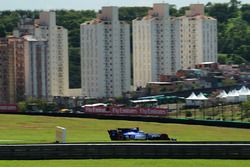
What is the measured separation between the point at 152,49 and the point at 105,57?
8117 millimetres

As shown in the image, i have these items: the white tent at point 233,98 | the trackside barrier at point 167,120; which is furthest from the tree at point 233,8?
the trackside barrier at point 167,120

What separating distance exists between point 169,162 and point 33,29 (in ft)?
306

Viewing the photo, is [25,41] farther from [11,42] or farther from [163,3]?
[163,3]

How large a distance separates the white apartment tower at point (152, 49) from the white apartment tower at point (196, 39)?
6.89 meters

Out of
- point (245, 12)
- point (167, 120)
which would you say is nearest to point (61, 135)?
point (167, 120)

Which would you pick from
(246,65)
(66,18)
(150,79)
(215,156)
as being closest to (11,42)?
(150,79)

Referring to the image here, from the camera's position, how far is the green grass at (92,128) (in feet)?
136

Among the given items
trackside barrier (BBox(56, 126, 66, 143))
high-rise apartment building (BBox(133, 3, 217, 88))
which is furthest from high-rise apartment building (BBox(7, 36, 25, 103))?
trackside barrier (BBox(56, 126, 66, 143))

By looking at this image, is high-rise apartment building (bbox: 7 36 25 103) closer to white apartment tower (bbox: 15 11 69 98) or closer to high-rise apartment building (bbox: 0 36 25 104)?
high-rise apartment building (bbox: 0 36 25 104)

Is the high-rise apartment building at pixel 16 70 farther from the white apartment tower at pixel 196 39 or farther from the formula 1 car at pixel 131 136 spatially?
the formula 1 car at pixel 131 136

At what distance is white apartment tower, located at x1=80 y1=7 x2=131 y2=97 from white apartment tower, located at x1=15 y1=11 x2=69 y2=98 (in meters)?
2.93

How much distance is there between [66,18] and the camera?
531ft

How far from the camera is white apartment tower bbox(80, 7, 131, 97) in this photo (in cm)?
11475

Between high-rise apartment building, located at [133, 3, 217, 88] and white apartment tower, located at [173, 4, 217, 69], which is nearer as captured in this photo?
high-rise apartment building, located at [133, 3, 217, 88]
